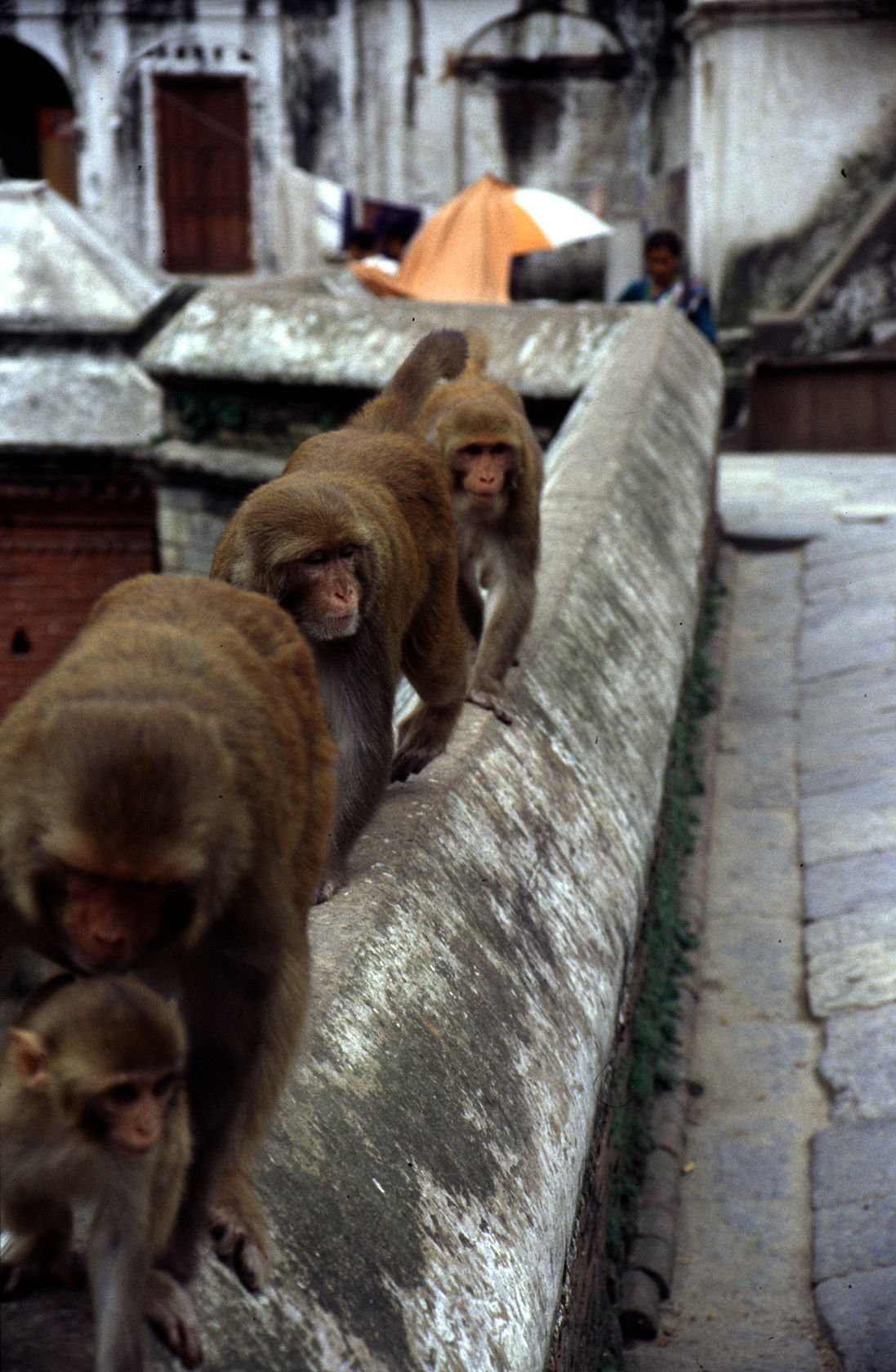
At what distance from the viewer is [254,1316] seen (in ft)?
4.48

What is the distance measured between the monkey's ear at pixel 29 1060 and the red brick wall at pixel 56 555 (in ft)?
21.8

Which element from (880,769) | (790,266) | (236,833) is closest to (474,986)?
(236,833)

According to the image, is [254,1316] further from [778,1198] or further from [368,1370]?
[778,1198]

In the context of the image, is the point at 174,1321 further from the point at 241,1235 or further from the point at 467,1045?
the point at 467,1045

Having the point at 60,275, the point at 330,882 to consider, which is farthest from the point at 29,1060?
the point at 60,275

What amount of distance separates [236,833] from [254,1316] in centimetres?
42

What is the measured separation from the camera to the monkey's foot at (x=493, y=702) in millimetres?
2897

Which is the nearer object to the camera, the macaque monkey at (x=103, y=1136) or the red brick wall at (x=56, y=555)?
the macaque monkey at (x=103, y=1136)

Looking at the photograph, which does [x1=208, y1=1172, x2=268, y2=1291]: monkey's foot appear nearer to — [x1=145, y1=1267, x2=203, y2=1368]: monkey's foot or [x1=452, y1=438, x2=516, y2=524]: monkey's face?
[x1=145, y1=1267, x2=203, y2=1368]: monkey's foot

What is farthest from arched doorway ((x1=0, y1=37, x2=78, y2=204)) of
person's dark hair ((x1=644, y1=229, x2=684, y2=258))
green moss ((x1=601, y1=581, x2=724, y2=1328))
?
green moss ((x1=601, y1=581, x2=724, y2=1328))

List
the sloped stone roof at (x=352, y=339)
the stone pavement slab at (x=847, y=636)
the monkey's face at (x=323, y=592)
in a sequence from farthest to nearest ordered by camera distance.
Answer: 1. the stone pavement slab at (x=847, y=636)
2. the sloped stone roof at (x=352, y=339)
3. the monkey's face at (x=323, y=592)

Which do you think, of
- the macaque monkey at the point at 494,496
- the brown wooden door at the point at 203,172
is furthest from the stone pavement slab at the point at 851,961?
the brown wooden door at the point at 203,172

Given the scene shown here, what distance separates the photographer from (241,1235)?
4.70 feet

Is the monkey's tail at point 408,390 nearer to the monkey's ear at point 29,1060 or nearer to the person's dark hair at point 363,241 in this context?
the monkey's ear at point 29,1060
